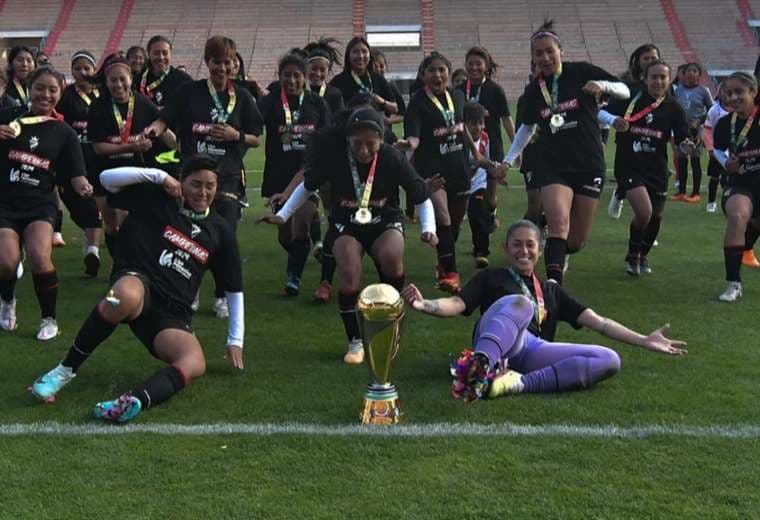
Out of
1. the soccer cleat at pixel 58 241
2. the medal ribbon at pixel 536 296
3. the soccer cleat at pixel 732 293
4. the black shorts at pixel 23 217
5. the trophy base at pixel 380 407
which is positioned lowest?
the soccer cleat at pixel 58 241

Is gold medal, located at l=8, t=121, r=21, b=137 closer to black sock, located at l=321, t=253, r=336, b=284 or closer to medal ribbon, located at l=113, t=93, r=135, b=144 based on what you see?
medal ribbon, located at l=113, t=93, r=135, b=144

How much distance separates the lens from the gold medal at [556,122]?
6609 mm

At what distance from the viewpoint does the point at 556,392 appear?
449 centimetres

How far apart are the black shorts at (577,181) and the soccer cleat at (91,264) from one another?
422 cm

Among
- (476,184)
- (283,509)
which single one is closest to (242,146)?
(476,184)

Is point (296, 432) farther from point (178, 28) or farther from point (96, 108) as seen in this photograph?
point (178, 28)

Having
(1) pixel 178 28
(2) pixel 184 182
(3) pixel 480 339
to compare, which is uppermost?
(1) pixel 178 28

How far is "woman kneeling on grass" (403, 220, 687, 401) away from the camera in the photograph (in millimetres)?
4191

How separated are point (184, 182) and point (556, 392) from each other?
240 cm

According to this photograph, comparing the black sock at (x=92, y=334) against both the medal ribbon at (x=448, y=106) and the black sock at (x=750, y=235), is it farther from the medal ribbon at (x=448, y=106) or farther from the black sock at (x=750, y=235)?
the black sock at (x=750, y=235)

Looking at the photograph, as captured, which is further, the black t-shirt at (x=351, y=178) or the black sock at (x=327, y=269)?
the black sock at (x=327, y=269)

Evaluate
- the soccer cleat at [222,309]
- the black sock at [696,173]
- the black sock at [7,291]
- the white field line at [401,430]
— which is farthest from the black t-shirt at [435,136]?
the black sock at [696,173]

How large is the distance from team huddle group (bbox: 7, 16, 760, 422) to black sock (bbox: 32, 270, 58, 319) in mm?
15

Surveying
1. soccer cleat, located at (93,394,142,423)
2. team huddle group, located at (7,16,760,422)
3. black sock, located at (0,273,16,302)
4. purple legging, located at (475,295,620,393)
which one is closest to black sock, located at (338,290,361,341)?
team huddle group, located at (7,16,760,422)
